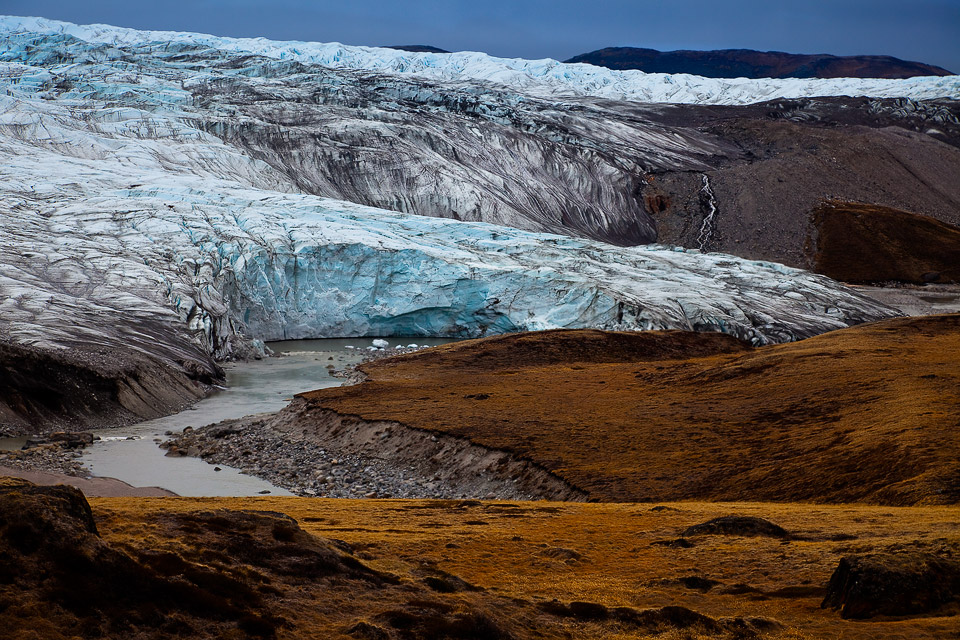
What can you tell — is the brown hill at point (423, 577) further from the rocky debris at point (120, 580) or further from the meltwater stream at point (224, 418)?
the meltwater stream at point (224, 418)

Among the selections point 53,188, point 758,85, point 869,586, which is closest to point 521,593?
point 869,586

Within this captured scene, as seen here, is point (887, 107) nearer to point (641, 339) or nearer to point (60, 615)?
point (641, 339)

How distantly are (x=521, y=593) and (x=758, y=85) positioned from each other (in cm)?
18939

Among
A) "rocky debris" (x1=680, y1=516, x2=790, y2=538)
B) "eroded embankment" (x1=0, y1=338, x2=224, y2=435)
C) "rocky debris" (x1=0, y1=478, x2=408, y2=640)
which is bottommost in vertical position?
"eroded embankment" (x1=0, y1=338, x2=224, y2=435)

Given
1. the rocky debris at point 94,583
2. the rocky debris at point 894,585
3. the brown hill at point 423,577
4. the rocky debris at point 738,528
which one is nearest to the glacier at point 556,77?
the rocky debris at point 738,528

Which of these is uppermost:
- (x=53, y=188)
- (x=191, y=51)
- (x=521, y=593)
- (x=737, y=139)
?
(x=191, y=51)

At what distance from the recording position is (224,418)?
31141 mm

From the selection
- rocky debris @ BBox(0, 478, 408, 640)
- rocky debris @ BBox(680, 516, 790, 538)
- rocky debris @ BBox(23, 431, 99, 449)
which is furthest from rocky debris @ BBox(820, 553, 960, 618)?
rocky debris @ BBox(23, 431, 99, 449)

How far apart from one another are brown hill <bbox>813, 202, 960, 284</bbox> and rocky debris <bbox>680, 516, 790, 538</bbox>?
77.2 metres

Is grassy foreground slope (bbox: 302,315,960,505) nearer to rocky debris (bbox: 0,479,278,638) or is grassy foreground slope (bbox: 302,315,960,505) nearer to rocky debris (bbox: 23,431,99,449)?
rocky debris (bbox: 23,431,99,449)

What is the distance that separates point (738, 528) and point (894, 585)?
4.42 m

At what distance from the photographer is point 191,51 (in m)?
137

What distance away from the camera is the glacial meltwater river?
914 inches

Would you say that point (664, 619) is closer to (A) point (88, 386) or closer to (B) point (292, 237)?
(A) point (88, 386)
